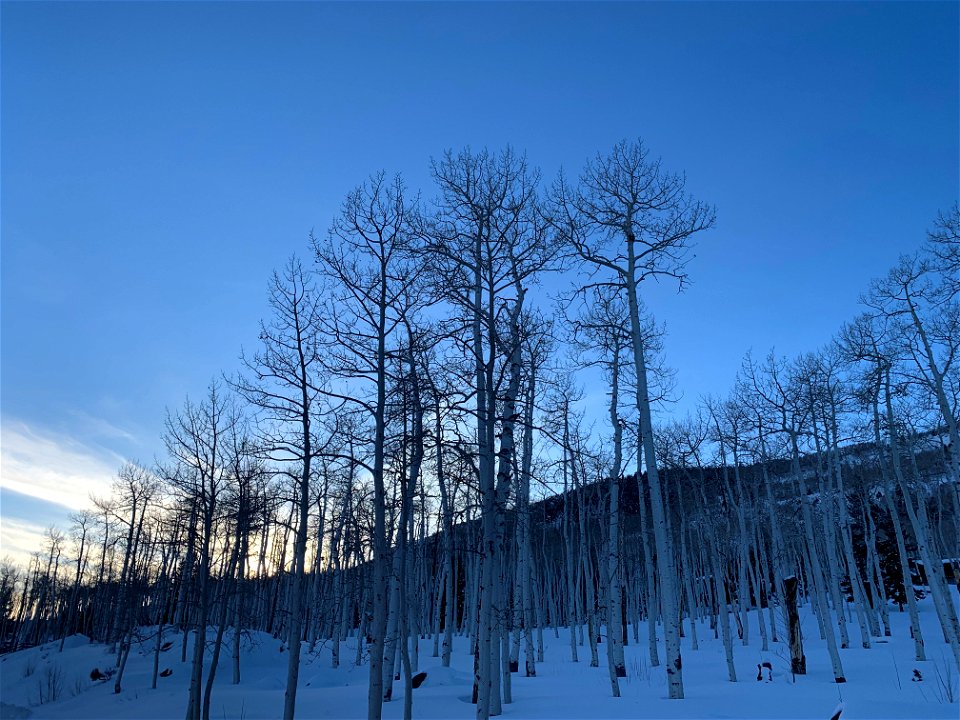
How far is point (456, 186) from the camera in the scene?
40.0ft

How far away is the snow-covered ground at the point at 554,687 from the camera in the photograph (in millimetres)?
11875

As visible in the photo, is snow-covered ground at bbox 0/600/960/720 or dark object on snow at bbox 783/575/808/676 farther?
dark object on snow at bbox 783/575/808/676

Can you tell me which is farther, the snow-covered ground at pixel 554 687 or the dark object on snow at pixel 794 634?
the dark object on snow at pixel 794 634

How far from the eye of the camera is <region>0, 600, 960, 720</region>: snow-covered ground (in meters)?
11.9

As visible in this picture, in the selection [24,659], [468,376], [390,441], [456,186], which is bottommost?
[24,659]

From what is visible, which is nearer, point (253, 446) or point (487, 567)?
point (487, 567)

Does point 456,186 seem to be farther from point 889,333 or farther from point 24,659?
point 24,659

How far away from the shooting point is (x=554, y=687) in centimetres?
1698

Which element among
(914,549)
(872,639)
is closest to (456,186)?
(872,639)

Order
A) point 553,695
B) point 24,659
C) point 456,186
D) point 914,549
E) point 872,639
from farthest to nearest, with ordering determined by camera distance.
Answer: point 914,549
point 24,659
point 872,639
point 553,695
point 456,186

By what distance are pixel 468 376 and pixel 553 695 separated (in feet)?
31.5

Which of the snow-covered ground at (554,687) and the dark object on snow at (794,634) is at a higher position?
the dark object on snow at (794,634)

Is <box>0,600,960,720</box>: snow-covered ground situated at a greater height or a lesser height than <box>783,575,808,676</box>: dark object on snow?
lesser

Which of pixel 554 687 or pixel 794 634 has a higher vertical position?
pixel 794 634
